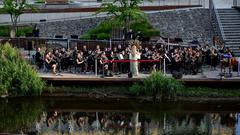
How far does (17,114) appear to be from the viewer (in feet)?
96.1

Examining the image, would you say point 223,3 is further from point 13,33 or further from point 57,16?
point 13,33

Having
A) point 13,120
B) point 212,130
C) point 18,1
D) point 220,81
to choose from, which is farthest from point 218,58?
point 18,1

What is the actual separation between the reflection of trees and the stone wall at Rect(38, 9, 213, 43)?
49.8 feet

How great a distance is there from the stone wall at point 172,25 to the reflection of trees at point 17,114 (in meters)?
15.2

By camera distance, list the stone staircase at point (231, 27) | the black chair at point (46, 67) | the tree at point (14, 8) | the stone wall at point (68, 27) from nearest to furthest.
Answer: the black chair at point (46, 67)
the stone staircase at point (231, 27)
the tree at point (14, 8)
the stone wall at point (68, 27)

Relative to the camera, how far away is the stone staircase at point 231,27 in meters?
41.8

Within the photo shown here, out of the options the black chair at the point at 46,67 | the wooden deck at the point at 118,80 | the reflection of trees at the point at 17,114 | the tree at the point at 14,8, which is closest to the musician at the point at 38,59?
the black chair at the point at 46,67

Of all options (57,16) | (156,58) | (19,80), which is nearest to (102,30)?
(57,16)

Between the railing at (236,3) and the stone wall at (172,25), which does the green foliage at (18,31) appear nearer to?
the stone wall at (172,25)

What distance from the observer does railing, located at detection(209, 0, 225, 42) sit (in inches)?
1709

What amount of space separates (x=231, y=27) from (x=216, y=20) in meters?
1.39

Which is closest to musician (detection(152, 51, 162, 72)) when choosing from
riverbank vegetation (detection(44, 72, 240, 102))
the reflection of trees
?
riverbank vegetation (detection(44, 72, 240, 102))

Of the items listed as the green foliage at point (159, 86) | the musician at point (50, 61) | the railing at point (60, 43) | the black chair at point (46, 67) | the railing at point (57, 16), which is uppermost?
the railing at point (57, 16)

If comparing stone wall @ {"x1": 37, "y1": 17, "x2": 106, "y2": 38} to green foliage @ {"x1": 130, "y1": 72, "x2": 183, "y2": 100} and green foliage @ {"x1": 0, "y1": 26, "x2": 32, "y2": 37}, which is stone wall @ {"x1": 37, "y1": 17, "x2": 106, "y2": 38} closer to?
green foliage @ {"x1": 0, "y1": 26, "x2": 32, "y2": 37}
